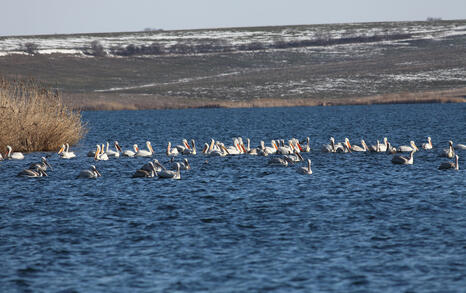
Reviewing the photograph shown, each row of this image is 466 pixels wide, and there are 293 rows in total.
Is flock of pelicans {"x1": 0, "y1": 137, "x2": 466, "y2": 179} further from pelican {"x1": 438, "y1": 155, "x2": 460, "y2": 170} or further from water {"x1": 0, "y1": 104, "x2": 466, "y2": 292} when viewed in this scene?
water {"x1": 0, "y1": 104, "x2": 466, "y2": 292}

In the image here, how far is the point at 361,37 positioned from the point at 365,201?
144068mm

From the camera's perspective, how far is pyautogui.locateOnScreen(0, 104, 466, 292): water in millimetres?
13562

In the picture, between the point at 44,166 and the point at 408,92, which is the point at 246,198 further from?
the point at 408,92

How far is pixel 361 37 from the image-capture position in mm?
161125

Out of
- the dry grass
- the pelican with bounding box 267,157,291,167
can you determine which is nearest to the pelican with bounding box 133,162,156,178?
the pelican with bounding box 267,157,291,167

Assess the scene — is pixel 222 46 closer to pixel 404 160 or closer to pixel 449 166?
pixel 404 160

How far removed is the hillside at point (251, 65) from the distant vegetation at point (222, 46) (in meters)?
0.21

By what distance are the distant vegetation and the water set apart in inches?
4925

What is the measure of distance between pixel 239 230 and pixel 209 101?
92376 millimetres

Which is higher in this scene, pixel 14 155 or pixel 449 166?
pixel 14 155

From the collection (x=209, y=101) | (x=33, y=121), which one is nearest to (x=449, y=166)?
(x=33, y=121)

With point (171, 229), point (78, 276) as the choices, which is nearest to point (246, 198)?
point (171, 229)

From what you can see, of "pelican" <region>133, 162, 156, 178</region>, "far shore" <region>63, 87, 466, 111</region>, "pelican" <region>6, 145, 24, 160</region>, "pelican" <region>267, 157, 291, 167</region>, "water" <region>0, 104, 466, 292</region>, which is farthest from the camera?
"far shore" <region>63, 87, 466, 111</region>

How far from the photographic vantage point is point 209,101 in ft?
359
